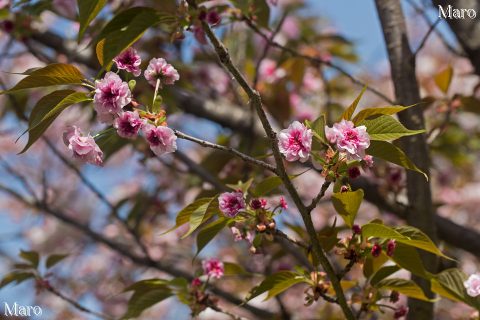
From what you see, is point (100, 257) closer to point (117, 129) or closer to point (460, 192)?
point (460, 192)

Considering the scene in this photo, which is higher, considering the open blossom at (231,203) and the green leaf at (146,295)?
the open blossom at (231,203)

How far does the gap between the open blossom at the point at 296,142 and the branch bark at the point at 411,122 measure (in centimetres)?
57

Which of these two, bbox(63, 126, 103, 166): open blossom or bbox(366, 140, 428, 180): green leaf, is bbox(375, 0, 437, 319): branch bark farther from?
bbox(63, 126, 103, 166): open blossom

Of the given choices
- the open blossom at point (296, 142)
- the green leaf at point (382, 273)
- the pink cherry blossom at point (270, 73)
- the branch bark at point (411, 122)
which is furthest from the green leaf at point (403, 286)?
the pink cherry blossom at point (270, 73)

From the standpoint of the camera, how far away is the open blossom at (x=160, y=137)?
84 centimetres

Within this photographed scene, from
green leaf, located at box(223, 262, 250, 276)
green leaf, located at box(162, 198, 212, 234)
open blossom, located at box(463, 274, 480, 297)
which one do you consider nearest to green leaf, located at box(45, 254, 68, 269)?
green leaf, located at box(223, 262, 250, 276)

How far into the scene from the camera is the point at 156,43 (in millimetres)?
2148

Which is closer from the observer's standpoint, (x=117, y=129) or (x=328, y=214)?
(x=117, y=129)

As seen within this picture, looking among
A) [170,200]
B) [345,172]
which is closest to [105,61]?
[345,172]

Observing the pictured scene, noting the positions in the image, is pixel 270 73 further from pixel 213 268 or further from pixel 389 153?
pixel 389 153

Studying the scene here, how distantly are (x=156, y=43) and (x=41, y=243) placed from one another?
7.65ft

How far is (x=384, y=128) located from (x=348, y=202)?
0.13m

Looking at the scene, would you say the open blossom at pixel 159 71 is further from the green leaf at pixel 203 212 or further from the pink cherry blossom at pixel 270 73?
the pink cherry blossom at pixel 270 73

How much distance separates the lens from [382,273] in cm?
106
